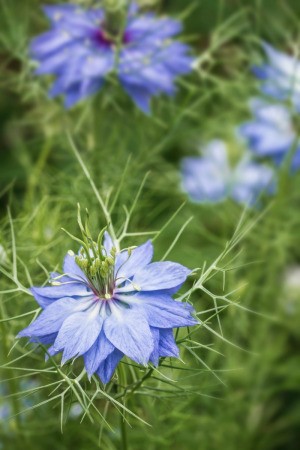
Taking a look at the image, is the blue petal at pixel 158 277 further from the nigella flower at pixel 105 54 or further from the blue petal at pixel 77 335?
the nigella flower at pixel 105 54

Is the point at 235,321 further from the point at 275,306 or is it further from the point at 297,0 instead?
the point at 297,0

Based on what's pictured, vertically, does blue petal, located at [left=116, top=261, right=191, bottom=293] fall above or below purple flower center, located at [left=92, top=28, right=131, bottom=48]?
below

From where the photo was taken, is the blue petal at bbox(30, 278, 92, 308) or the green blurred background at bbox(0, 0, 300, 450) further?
the green blurred background at bbox(0, 0, 300, 450)

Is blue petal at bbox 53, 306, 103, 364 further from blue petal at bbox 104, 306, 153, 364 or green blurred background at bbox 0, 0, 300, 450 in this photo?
green blurred background at bbox 0, 0, 300, 450

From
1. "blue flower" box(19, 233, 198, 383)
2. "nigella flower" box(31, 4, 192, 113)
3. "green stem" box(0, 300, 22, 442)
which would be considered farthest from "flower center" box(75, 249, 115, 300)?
"nigella flower" box(31, 4, 192, 113)

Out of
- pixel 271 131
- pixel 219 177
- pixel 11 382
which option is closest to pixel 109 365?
pixel 11 382

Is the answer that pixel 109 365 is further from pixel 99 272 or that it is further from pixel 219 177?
pixel 219 177

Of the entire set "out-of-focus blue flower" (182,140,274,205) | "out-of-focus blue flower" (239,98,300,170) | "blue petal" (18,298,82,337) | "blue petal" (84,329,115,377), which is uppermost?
"blue petal" (18,298,82,337)
